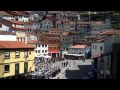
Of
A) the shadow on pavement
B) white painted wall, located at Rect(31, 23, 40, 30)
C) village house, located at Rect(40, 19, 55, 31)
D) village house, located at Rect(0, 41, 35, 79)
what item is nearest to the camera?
village house, located at Rect(0, 41, 35, 79)

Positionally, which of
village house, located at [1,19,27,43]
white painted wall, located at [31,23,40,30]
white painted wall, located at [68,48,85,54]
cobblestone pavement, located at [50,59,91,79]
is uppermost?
white painted wall, located at [31,23,40,30]

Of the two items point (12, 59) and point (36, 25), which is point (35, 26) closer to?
point (36, 25)

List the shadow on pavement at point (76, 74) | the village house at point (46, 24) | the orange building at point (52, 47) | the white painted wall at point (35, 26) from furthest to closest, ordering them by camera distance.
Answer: the village house at point (46, 24) < the white painted wall at point (35, 26) < the orange building at point (52, 47) < the shadow on pavement at point (76, 74)

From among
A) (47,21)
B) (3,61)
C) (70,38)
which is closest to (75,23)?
(47,21)

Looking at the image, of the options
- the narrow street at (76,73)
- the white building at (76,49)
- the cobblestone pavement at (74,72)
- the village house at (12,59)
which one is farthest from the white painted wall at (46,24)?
the village house at (12,59)

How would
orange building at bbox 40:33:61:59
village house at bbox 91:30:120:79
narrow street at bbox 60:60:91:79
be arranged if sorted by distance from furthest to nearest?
orange building at bbox 40:33:61:59 → narrow street at bbox 60:60:91:79 → village house at bbox 91:30:120:79

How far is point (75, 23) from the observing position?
41250mm

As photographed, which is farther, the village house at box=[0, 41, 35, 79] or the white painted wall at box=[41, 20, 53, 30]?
the white painted wall at box=[41, 20, 53, 30]

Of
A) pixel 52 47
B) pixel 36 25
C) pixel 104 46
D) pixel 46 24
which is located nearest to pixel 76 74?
pixel 104 46

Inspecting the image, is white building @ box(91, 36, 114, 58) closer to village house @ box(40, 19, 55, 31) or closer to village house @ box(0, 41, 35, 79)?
village house @ box(0, 41, 35, 79)

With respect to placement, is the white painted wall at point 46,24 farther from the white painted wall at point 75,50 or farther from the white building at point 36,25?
the white painted wall at point 75,50

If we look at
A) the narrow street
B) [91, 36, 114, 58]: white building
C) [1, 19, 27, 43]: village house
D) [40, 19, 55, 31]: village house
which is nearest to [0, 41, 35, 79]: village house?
the narrow street

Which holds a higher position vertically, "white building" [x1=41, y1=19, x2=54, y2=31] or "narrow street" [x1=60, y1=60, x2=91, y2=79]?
"white building" [x1=41, y1=19, x2=54, y2=31]
